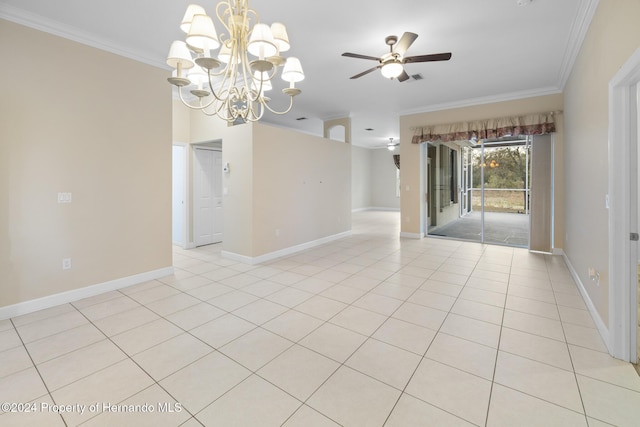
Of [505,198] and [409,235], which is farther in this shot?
[505,198]

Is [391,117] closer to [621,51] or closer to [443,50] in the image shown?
[443,50]

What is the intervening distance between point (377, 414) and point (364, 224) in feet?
25.0

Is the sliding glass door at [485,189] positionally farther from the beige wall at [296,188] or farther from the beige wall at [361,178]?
the beige wall at [361,178]

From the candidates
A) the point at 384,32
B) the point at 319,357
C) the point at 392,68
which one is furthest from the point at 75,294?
the point at 384,32

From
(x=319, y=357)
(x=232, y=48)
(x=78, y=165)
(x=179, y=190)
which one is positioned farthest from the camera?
(x=179, y=190)

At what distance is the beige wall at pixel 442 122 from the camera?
5074 mm

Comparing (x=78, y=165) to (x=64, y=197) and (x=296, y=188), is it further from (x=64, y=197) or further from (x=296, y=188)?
(x=296, y=188)

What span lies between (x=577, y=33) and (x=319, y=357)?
4360mm

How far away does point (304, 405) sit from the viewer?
168 centimetres

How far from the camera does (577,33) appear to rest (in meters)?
3.21

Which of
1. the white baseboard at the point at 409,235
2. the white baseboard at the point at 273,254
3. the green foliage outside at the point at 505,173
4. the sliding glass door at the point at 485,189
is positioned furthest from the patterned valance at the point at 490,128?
the white baseboard at the point at 273,254

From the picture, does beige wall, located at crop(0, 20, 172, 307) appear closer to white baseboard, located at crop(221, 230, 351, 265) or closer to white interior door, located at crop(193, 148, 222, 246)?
white baseboard, located at crop(221, 230, 351, 265)

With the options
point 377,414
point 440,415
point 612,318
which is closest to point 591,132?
point 612,318

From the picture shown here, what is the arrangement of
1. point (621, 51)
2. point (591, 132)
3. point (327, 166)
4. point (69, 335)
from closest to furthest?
point (621, 51)
point (69, 335)
point (591, 132)
point (327, 166)
